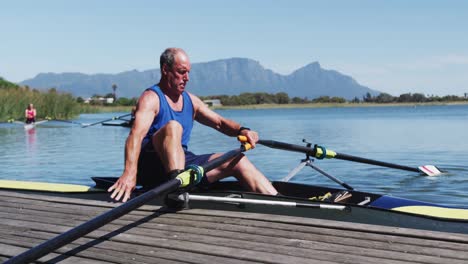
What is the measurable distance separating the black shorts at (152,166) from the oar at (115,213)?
1.75 feet

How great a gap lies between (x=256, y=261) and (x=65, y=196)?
135 inches

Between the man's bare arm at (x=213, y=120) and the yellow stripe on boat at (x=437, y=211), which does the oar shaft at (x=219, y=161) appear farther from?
the yellow stripe on boat at (x=437, y=211)

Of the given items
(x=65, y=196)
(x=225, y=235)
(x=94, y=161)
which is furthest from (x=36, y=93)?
(x=225, y=235)

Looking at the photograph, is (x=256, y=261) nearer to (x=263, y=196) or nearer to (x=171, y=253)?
(x=171, y=253)

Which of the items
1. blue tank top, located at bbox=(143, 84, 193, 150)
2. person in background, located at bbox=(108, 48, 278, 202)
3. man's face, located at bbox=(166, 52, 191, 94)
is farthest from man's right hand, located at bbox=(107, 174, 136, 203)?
man's face, located at bbox=(166, 52, 191, 94)

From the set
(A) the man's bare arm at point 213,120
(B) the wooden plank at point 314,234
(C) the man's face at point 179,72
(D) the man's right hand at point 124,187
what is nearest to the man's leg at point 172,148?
(D) the man's right hand at point 124,187

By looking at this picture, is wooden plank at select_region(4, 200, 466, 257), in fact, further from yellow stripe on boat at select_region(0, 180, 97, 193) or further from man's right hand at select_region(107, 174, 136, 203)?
yellow stripe on boat at select_region(0, 180, 97, 193)

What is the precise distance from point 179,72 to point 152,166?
103 centimetres

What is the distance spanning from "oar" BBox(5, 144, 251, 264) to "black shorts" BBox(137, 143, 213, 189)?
53cm

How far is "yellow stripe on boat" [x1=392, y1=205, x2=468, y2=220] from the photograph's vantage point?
15.4 feet

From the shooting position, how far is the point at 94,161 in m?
16.9

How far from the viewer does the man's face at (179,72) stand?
5.50 m

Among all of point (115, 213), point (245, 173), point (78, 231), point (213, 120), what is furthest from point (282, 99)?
point (78, 231)

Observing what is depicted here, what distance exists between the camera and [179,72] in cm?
551
